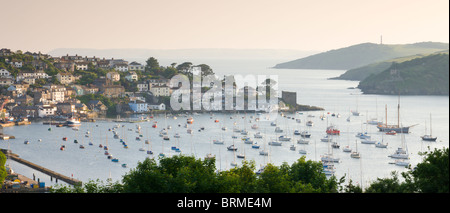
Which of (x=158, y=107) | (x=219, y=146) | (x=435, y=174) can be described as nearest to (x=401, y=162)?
(x=219, y=146)

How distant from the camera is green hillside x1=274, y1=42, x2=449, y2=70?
7694cm

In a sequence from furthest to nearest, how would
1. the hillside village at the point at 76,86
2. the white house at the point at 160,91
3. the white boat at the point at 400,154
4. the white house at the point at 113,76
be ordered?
the white house at the point at 113,76 < the white house at the point at 160,91 < the hillside village at the point at 76,86 < the white boat at the point at 400,154

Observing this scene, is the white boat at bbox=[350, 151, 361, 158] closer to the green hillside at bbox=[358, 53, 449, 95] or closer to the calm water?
the calm water

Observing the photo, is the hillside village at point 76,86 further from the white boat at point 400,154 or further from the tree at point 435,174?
the tree at point 435,174

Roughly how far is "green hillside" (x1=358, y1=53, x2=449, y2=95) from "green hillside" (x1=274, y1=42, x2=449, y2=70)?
3158cm

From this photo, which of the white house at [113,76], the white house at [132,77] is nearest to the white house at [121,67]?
the white house at [132,77]

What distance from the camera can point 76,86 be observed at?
3052cm

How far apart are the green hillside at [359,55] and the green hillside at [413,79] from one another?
31580mm

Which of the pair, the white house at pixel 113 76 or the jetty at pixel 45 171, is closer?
the jetty at pixel 45 171

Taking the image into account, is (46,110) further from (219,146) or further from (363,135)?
(363,135)

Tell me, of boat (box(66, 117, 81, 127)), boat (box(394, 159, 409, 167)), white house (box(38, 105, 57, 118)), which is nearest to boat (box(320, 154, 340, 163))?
boat (box(394, 159, 409, 167))

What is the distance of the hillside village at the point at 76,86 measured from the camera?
26.8 m
